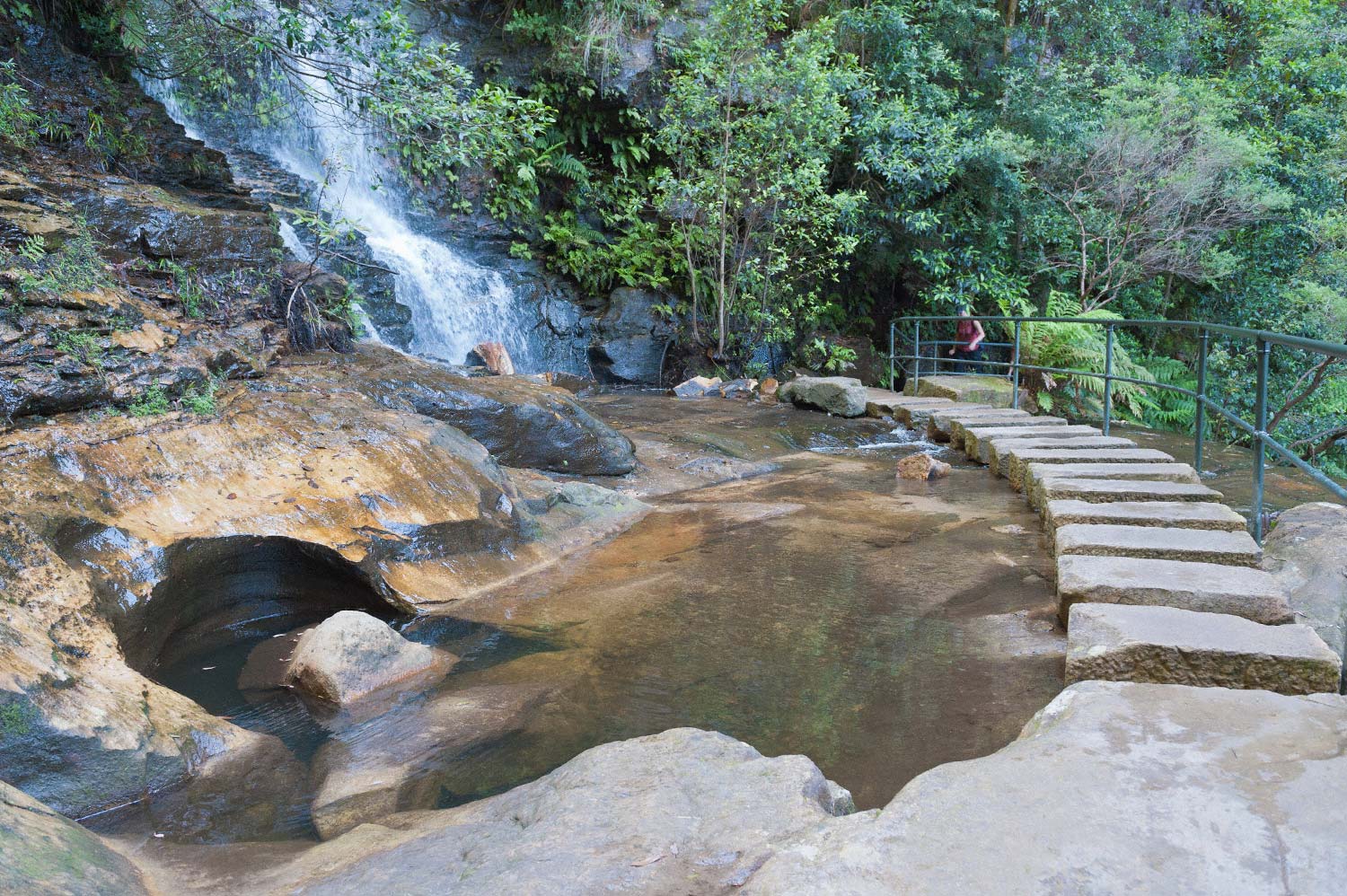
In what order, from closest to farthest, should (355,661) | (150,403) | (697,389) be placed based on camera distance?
(355,661), (150,403), (697,389)

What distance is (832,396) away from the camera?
32.6 feet

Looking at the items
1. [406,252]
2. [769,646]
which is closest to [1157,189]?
[406,252]

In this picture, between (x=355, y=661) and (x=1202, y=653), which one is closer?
(x=1202, y=653)

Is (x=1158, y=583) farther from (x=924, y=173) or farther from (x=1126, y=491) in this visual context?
(x=924, y=173)

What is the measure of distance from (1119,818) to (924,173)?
12.9 m

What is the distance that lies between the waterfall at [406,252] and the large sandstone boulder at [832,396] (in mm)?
4082

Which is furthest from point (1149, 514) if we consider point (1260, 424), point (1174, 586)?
point (1174, 586)

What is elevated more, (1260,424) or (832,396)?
(1260,424)

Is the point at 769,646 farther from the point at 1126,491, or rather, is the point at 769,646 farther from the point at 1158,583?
the point at 1126,491

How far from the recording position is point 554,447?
661 centimetres

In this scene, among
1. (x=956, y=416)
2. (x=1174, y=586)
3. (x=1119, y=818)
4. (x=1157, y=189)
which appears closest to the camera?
(x=1119, y=818)

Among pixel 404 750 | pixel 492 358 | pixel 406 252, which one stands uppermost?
pixel 406 252

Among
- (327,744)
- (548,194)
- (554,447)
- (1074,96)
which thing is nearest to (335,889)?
(327,744)

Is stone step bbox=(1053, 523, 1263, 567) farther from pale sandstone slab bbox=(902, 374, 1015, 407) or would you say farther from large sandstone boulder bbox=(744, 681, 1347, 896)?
pale sandstone slab bbox=(902, 374, 1015, 407)
